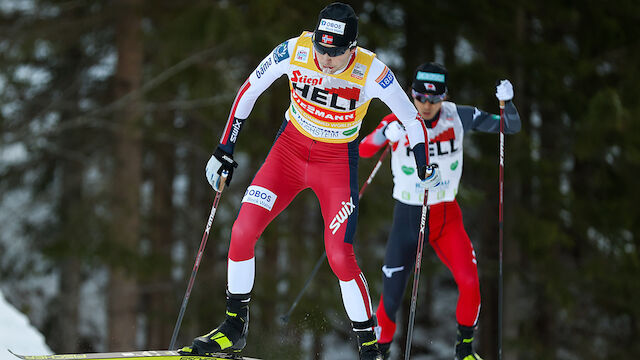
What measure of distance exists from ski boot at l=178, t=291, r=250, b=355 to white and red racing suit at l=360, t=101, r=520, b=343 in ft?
3.95

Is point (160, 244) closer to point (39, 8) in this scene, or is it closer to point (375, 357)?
point (39, 8)

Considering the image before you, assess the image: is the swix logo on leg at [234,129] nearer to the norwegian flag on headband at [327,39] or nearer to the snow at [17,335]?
the norwegian flag on headband at [327,39]

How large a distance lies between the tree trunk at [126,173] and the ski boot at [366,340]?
6.47 meters

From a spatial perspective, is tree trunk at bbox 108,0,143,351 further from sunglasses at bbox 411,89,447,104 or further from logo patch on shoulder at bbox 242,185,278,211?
logo patch on shoulder at bbox 242,185,278,211

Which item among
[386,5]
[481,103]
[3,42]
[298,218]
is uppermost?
[386,5]

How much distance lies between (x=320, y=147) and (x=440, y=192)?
3.59ft

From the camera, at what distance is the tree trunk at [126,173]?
1027cm

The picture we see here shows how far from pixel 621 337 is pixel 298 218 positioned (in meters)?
6.67

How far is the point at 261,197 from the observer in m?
4.14

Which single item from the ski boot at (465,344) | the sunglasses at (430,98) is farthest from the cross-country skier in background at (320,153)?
the ski boot at (465,344)

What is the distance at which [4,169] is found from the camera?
516 inches

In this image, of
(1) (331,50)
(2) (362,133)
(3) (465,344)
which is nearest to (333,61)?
(1) (331,50)

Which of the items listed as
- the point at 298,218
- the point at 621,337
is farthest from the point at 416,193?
the point at 621,337

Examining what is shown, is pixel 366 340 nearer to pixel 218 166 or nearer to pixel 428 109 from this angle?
pixel 218 166
